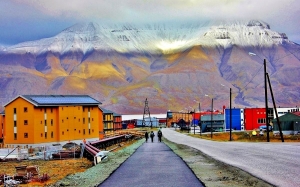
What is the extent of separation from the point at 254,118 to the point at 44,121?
2649 inches

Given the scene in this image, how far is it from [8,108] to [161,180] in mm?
87043

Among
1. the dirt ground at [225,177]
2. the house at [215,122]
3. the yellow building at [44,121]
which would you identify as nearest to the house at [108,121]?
the house at [215,122]

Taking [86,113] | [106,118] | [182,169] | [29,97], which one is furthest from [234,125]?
[182,169]

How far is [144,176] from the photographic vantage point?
2086 cm

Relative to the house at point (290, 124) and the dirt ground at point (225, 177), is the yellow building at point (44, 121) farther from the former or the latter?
the dirt ground at point (225, 177)

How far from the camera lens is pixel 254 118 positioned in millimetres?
146000

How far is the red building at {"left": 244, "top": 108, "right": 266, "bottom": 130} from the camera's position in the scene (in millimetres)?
145250

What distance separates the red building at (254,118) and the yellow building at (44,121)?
5181 cm

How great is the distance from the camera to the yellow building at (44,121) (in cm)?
9781

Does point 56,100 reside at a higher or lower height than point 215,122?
higher

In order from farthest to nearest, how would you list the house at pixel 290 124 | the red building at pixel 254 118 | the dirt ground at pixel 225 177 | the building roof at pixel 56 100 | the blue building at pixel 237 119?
the blue building at pixel 237 119 < the red building at pixel 254 118 < the building roof at pixel 56 100 < the house at pixel 290 124 < the dirt ground at pixel 225 177

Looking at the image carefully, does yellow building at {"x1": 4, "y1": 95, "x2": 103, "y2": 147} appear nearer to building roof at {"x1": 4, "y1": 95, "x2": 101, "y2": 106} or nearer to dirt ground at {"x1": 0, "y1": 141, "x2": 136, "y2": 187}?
building roof at {"x1": 4, "y1": 95, "x2": 101, "y2": 106}

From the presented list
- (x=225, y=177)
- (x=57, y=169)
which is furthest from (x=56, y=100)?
(x=225, y=177)

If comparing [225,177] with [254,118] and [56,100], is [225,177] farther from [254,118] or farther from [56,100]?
[254,118]
